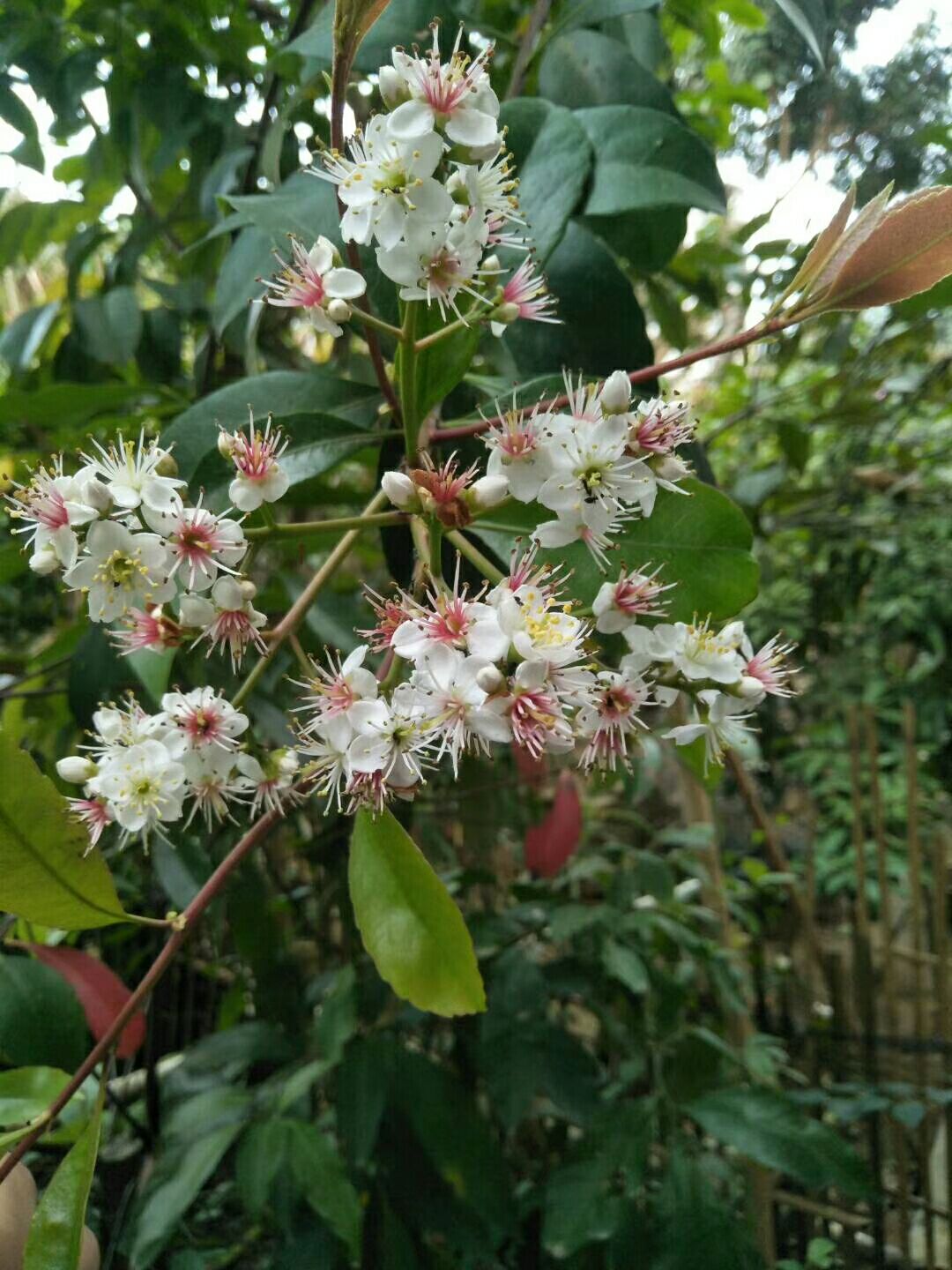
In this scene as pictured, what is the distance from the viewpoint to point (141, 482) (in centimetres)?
39

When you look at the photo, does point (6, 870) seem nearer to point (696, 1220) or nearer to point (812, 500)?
point (696, 1220)

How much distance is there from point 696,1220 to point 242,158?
85 cm

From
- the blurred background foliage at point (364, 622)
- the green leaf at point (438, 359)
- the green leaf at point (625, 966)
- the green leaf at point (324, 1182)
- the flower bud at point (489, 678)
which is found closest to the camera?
the flower bud at point (489, 678)

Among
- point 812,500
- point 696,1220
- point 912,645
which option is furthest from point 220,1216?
point 912,645

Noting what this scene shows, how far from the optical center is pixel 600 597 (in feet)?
1.27

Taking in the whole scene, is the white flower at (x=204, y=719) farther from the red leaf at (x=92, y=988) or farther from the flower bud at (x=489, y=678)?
the red leaf at (x=92, y=988)

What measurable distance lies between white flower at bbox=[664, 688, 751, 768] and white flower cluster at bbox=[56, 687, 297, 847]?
0.17m

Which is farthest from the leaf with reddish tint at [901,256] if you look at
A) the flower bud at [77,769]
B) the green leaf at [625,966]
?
the green leaf at [625,966]

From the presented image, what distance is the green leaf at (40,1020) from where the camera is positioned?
533mm

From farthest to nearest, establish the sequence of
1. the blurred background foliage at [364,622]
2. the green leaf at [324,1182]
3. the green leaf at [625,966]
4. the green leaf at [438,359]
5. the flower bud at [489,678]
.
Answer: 1. the green leaf at [625,966]
2. the green leaf at [324,1182]
3. the blurred background foliage at [364,622]
4. the green leaf at [438,359]
5. the flower bud at [489,678]

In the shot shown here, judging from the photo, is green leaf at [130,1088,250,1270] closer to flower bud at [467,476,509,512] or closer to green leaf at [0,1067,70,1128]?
green leaf at [0,1067,70,1128]

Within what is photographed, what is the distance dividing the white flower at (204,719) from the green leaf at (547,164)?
264mm

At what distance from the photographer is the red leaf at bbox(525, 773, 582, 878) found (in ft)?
2.96

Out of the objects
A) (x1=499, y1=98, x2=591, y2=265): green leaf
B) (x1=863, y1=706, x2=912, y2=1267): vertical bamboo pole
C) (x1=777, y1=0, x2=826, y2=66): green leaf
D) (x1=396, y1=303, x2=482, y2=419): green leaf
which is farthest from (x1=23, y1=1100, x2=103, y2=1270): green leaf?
(x1=863, y1=706, x2=912, y2=1267): vertical bamboo pole
